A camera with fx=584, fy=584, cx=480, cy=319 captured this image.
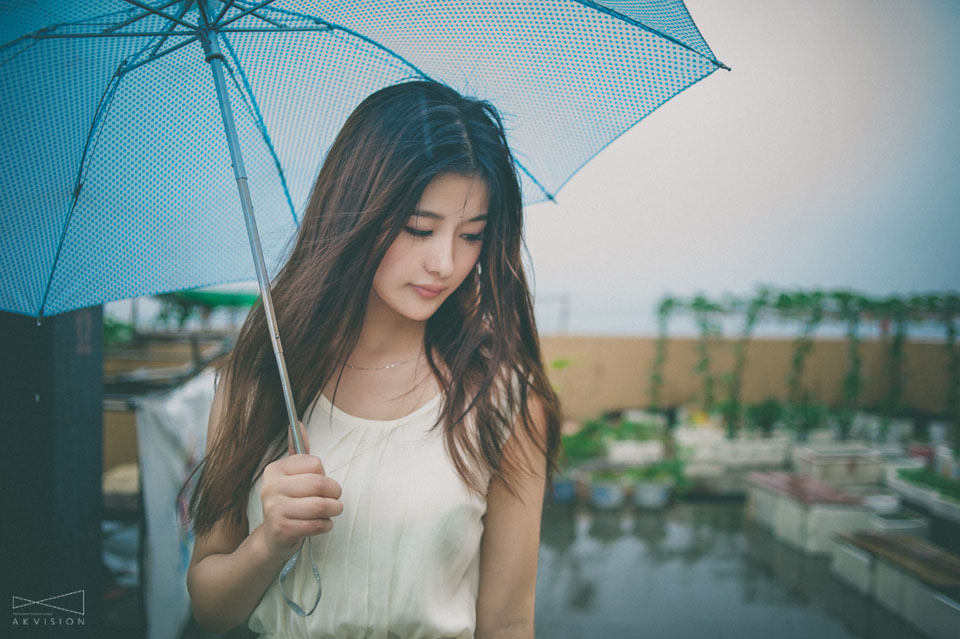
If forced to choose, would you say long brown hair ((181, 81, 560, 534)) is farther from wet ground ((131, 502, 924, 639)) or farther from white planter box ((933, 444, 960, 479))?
white planter box ((933, 444, 960, 479))

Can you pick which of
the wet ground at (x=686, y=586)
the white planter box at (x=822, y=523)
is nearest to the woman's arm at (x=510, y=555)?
the wet ground at (x=686, y=586)

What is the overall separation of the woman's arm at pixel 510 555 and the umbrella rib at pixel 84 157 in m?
1.01

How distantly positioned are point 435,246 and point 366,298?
23cm

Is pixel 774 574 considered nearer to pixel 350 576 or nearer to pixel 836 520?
pixel 836 520

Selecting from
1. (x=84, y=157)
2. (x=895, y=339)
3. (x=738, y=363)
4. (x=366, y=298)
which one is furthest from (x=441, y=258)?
(x=895, y=339)

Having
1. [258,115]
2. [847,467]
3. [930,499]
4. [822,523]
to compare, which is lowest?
[822,523]

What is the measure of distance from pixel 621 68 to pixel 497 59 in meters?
0.26

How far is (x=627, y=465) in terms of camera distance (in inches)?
267

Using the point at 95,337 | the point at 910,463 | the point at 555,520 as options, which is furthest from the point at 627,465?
the point at 95,337

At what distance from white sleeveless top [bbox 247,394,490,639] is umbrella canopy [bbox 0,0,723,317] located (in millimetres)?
537

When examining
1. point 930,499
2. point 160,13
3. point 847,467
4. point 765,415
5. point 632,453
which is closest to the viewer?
point 160,13

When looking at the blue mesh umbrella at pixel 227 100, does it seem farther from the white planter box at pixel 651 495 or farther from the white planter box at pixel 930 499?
the white planter box at pixel 651 495

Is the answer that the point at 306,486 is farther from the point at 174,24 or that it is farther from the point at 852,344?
the point at 852,344

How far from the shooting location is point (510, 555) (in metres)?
1.16
